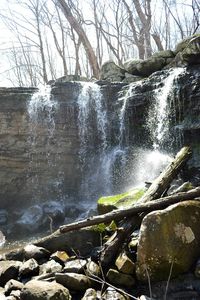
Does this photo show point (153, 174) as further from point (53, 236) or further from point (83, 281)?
point (83, 281)

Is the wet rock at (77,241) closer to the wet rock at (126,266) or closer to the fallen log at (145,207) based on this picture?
the fallen log at (145,207)

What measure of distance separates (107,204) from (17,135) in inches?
310

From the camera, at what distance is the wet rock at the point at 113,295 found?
13.9 ft

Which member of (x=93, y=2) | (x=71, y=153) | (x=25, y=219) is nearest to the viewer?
(x=25, y=219)

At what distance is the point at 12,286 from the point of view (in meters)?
4.80

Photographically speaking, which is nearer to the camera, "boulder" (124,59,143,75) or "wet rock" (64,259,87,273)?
"wet rock" (64,259,87,273)

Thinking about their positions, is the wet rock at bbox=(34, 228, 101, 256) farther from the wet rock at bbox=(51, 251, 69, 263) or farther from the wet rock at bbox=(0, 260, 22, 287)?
the wet rock at bbox=(0, 260, 22, 287)

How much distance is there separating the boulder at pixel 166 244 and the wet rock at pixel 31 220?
21.7ft

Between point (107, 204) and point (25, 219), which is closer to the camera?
point (107, 204)

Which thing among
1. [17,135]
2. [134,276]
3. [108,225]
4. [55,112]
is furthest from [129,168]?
[134,276]

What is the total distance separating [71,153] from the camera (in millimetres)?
13883

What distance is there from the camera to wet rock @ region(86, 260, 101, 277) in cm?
469

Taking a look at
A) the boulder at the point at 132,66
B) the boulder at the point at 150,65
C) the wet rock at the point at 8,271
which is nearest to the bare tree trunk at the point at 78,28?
the boulder at the point at 132,66

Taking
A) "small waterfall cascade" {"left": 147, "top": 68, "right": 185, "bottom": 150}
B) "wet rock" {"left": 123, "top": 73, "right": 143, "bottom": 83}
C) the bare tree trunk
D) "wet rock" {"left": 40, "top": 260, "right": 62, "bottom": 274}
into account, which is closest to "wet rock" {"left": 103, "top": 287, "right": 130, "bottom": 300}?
"wet rock" {"left": 40, "top": 260, "right": 62, "bottom": 274}
